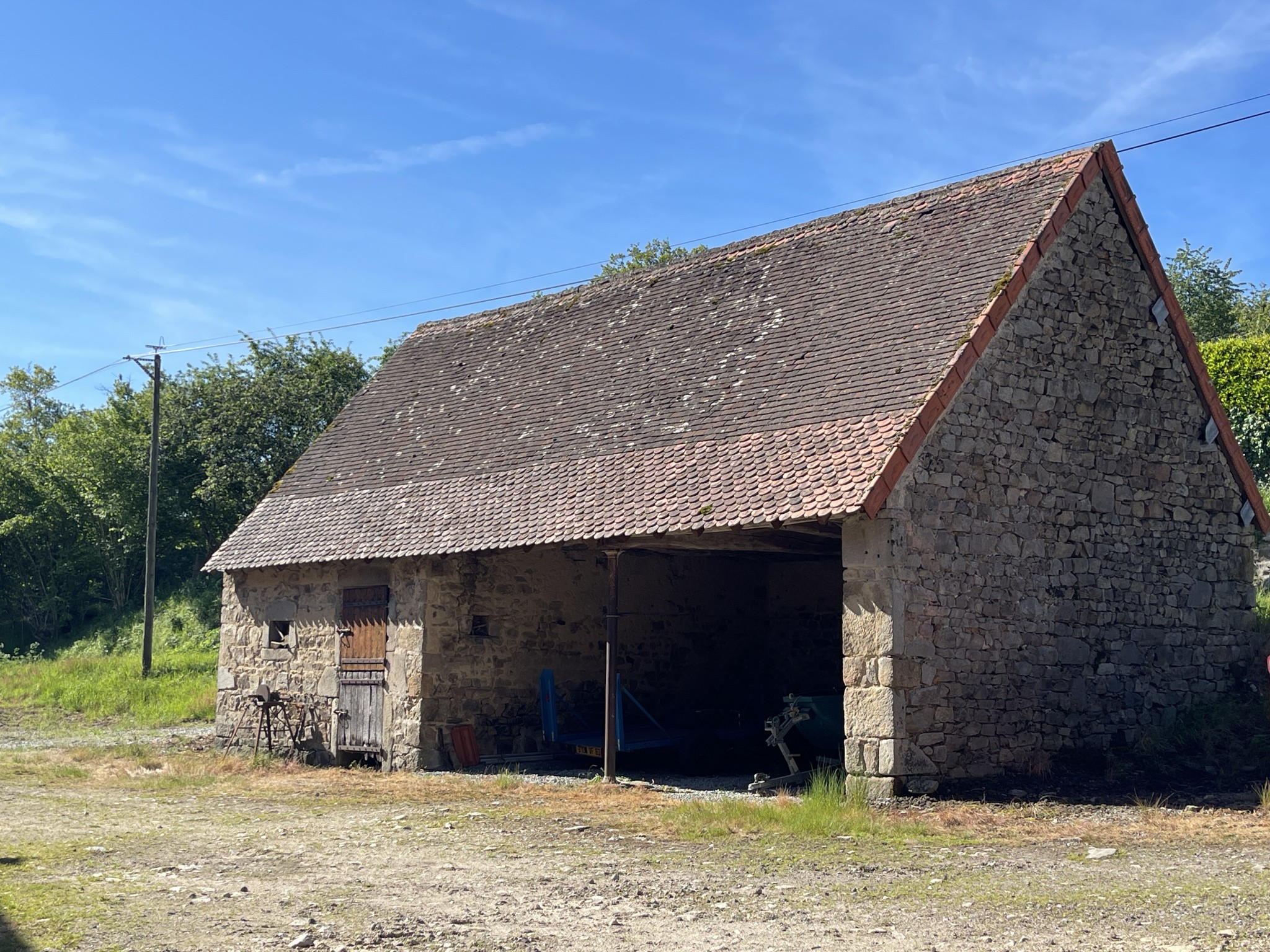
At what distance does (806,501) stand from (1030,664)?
3.13 metres

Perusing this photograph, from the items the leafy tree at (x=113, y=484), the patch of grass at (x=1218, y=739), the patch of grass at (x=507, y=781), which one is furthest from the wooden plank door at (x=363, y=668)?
the leafy tree at (x=113, y=484)

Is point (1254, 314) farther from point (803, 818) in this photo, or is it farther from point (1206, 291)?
point (803, 818)

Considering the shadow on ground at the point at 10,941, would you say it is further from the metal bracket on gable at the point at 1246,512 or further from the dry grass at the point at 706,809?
the metal bracket on gable at the point at 1246,512

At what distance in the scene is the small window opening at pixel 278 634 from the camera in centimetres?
1680

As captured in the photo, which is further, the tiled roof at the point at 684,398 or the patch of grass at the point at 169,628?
the patch of grass at the point at 169,628

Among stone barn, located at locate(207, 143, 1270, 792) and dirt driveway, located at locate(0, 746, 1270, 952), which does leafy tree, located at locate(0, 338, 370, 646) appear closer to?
stone barn, located at locate(207, 143, 1270, 792)

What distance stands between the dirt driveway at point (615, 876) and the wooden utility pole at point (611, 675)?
27.8 inches

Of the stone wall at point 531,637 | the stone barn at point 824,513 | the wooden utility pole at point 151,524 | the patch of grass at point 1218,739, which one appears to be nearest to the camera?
the stone barn at point 824,513

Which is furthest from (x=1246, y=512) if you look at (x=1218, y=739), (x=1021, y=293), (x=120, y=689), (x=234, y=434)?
(x=234, y=434)

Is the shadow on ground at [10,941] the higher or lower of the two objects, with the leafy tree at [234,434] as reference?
lower

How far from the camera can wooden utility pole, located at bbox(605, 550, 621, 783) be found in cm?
1266

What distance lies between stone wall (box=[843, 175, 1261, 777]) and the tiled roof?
619 mm

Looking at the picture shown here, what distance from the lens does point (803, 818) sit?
380 inches

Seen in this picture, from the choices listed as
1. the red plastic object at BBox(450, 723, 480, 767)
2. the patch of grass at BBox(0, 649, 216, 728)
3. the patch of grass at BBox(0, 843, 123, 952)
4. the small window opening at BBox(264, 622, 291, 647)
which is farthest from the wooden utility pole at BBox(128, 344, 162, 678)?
the patch of grass at BBox(0, 843, 123, 952)
